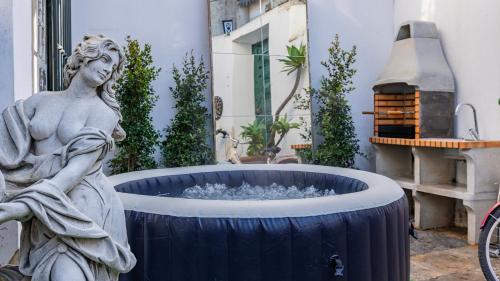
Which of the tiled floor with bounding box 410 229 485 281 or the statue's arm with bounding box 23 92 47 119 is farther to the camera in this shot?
the tiled floor with bounding box 410 229 485 281

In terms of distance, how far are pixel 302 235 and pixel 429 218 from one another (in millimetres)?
2948

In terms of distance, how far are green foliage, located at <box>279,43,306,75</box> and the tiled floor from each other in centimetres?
218

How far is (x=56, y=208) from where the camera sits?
101cm

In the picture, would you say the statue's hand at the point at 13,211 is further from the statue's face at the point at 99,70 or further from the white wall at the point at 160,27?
the white wall at the point at 160,27

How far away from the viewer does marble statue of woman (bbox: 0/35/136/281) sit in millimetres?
1023

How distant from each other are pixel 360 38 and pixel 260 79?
1429 millimetres

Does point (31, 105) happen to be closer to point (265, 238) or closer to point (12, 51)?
point (12, 51)

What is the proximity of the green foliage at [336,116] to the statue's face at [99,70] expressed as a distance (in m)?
3.76

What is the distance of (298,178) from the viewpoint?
3.50 metres

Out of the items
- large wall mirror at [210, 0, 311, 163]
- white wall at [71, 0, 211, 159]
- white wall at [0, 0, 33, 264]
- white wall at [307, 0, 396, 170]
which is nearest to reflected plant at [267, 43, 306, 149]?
large wall mirror at [210, 0, 311, 163]

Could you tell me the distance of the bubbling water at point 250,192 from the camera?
3.19 m

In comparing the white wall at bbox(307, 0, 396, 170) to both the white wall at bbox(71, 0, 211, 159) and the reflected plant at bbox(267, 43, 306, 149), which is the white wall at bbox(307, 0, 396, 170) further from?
the white wall at bbox(71, 0, 211, 159)

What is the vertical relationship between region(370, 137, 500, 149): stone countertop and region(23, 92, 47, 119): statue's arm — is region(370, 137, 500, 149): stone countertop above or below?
below

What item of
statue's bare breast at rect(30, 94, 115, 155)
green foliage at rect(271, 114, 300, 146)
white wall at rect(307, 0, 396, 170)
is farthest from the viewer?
white wall at rect(307, 0, 396, 170)
